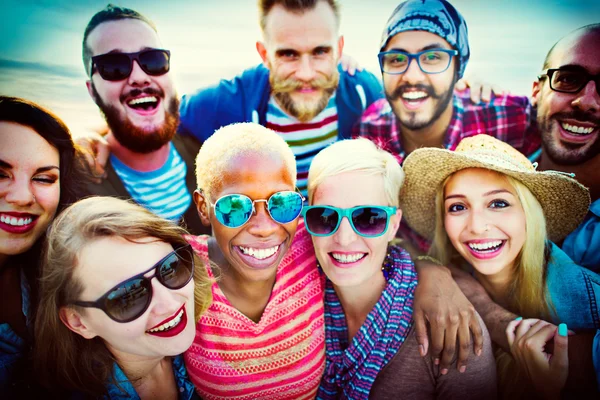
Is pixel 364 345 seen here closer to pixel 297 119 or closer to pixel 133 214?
pixel 133 214

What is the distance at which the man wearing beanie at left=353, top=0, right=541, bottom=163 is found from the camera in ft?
9.07

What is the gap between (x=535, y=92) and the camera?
2844mm

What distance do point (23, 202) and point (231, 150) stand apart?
113 cm

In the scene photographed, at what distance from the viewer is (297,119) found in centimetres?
321

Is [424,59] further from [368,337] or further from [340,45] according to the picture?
[368,337]

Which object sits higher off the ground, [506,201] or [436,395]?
[506,201]

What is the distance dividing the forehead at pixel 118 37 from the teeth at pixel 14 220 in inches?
45.0

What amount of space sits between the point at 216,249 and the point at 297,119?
4.36ft

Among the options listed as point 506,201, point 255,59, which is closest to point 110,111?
point 255,59

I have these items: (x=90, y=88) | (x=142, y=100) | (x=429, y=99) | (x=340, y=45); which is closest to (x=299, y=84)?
(x=340, y=45)

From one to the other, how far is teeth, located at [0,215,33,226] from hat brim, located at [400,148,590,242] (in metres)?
2.25

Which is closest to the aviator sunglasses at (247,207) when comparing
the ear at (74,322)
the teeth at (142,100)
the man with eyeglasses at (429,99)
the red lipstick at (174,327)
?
the red lipstick at (174,327)

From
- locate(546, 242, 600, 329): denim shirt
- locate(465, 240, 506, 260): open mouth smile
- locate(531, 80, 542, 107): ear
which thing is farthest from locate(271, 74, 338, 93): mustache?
locate(546, 242, 600, 329): denim shirt

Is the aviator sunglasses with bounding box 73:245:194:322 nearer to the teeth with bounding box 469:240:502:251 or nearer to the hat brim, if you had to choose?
the hat brim
